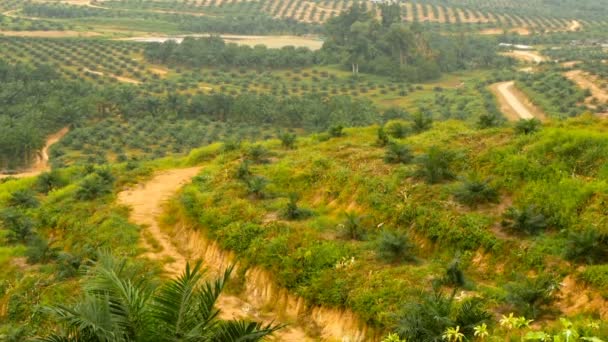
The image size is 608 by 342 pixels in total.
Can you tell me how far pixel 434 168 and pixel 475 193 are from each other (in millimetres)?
1913

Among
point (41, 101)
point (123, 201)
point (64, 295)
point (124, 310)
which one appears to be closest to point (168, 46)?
point (41, 101)

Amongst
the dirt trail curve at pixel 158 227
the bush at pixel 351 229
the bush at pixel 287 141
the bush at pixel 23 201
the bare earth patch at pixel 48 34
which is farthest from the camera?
the bare earth patch at pixel 48 34

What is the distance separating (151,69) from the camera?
8012 centimetres

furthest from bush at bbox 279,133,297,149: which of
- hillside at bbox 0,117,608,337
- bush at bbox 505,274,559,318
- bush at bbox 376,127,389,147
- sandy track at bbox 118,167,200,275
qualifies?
bush at bbox 505,274,559,318

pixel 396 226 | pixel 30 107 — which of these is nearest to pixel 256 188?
pixel 396 226

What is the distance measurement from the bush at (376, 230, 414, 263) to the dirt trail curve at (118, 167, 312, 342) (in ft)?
7.57

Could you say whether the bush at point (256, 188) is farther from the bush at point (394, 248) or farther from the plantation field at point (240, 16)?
the plantation field at point (240, 16)

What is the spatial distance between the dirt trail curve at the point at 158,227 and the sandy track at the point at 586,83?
45.7 metres

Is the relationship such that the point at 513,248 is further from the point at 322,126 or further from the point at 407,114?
the point at 407,114

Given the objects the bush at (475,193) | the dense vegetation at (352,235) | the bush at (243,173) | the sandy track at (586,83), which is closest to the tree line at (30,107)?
the dense vegetation at (352,235)

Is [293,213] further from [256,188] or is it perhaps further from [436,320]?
[436,320]

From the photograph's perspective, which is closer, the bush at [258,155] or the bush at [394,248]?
the bush at [394,248]

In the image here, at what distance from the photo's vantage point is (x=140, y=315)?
6727 mm

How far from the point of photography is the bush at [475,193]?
14414 mm
